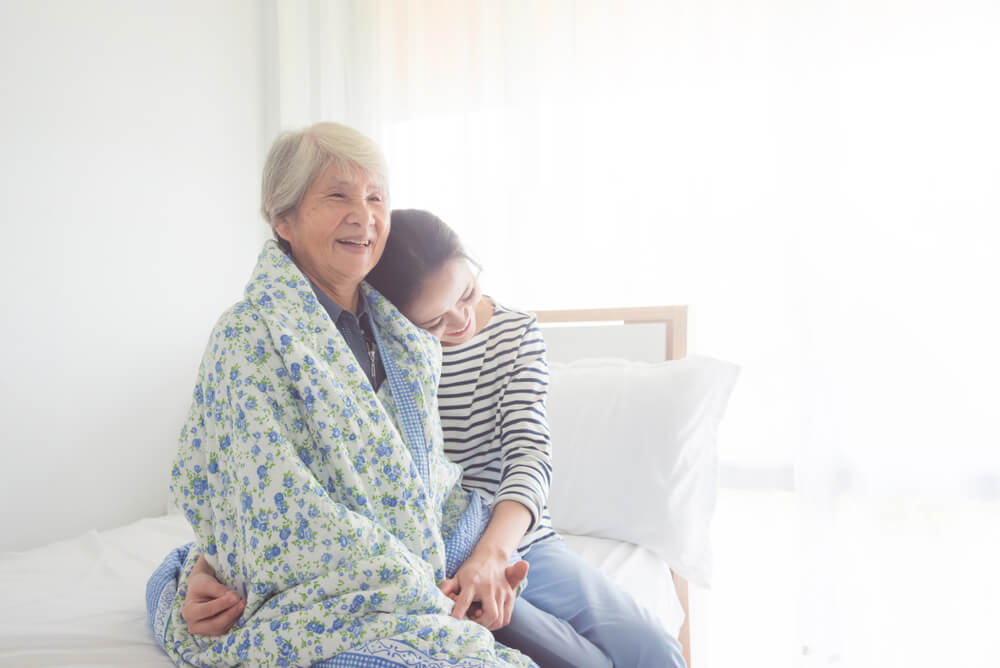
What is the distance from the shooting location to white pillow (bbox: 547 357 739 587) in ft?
5.86

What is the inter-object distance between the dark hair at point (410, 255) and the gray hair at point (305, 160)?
94 mm

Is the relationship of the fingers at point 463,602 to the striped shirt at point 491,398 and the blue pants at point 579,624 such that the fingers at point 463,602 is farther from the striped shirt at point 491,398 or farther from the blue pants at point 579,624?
the striped shirt at point 491,398

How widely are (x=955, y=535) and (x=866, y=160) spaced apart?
40.1 inches

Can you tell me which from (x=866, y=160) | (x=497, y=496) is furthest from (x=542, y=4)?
(x=497, y=496)

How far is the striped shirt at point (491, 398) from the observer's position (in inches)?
51.6

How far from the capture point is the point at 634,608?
1.22m

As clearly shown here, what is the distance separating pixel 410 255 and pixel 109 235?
1.48m

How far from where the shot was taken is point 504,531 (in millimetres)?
1125

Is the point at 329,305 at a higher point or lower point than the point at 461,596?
higher

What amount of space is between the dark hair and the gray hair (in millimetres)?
94

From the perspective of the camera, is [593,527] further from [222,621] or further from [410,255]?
[222,621]

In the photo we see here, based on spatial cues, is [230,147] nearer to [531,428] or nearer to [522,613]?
[531,428]

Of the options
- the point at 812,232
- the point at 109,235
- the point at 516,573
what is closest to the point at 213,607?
the point at 516,573

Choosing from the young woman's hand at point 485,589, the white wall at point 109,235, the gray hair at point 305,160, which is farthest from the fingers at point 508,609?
the white wall at point 109,235
